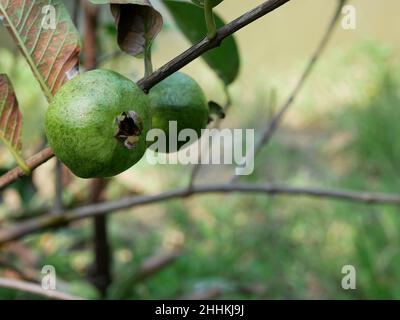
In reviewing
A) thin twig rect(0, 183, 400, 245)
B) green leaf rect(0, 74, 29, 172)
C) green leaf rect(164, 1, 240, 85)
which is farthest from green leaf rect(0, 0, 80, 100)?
thin twig rect(0, 183, 400, 245)

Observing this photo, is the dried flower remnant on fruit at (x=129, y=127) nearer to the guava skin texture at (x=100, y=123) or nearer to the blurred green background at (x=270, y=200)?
the guava skin texture at (x=100, y=123)

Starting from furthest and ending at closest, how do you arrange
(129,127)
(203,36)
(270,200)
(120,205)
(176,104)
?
(270,200)
(120,205)
(203,36)
(176,104)
(129,127)

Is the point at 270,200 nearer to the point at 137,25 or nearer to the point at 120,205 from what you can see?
the point at 120,205

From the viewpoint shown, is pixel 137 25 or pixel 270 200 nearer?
pixel 137 25

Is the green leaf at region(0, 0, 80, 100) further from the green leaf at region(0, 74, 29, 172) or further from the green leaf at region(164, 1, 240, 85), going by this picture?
the green leaf at region(164, 1, 240, 85)

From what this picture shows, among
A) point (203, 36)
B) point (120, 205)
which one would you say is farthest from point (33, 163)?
point (120, 205)

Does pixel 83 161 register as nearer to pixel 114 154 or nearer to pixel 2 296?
pixel 114 154
